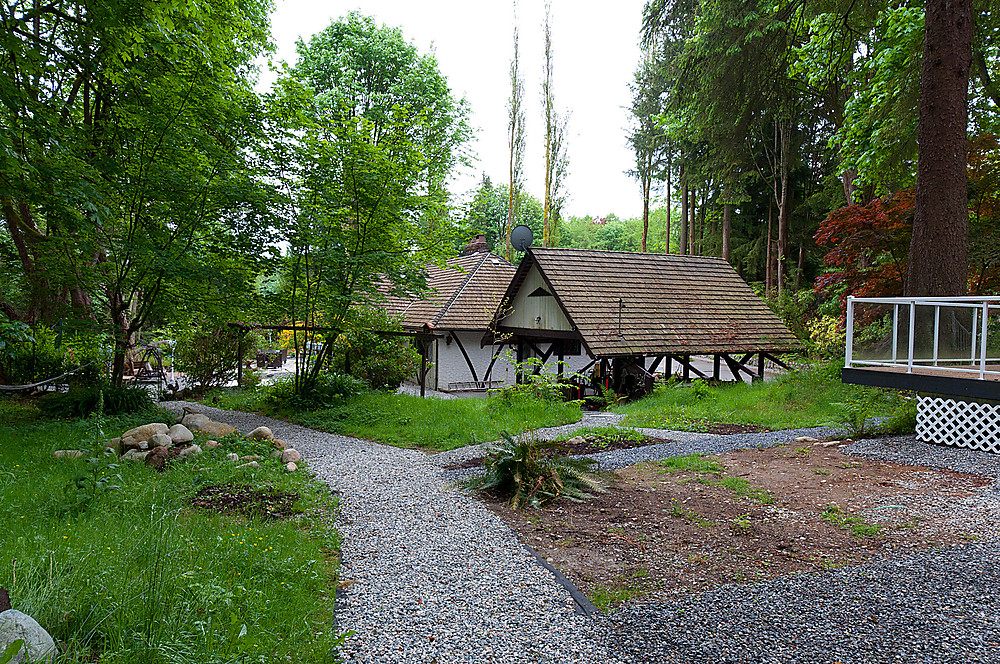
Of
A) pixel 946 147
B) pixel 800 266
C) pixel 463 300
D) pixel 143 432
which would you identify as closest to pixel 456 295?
pixel 463 300

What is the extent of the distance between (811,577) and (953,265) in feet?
25.2

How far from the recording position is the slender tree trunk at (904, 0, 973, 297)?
9.37 m

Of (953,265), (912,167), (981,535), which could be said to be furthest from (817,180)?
(981,535)

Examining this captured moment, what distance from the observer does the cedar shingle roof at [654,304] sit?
52.3 feet

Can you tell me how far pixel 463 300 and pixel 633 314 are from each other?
6.85m

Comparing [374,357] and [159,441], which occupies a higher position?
[374,357]

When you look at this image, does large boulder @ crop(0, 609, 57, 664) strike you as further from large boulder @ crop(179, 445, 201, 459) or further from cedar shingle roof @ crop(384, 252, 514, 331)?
cedar shingle roof @ crop(384, 252, 514, 331)

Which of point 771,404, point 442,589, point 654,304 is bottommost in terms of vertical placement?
point 442,589

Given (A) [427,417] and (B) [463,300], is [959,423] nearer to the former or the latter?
(A) [427,417]

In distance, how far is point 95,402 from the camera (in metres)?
10.4

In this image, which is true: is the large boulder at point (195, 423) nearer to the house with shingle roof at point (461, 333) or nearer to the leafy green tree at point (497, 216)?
the house with shingle roof at point (461, 333)

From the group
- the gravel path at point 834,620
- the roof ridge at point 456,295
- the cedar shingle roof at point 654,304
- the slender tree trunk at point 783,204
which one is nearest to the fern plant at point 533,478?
the gravel path at point 834,620

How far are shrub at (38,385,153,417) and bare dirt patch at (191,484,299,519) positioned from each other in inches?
210

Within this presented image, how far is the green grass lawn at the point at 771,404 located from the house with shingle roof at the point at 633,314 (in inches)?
59.7
